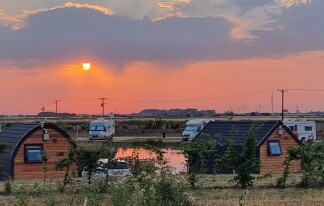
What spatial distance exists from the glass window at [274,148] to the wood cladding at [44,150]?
25.8ft

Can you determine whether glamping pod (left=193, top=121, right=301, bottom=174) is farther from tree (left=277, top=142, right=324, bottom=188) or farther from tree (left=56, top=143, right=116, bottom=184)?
tree (left=56, top=143, right=116, bottom=184)

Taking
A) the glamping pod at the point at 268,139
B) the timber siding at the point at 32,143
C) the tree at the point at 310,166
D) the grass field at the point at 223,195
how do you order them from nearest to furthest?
the grass field at the point at 223,195 < the tree at the point at 310,166 < the timber siding at the point at 32,143 < the glamping pod at the point at 268,139

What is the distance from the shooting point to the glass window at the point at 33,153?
19.6 m

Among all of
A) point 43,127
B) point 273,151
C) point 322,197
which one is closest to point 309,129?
point 273,151

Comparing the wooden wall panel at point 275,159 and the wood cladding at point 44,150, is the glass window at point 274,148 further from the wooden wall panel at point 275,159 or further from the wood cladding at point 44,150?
the wood cladding at point 44,150

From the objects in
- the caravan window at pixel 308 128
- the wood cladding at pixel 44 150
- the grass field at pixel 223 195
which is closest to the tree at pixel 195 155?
the grass field at pixel 223 195

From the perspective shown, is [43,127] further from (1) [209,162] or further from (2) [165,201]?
(2) [165,201]

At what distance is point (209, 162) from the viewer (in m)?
21.6

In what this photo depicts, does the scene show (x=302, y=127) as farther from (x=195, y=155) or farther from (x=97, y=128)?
(x=195, y=155)

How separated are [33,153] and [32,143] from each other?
0.35 metres

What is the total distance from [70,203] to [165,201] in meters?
2.36

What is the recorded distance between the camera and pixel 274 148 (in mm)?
22469

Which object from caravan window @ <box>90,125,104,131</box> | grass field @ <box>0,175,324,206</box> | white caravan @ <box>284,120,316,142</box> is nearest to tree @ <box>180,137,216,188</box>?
grass field @ <box>0,175,324,206</box>

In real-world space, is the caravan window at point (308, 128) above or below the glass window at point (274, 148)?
above
